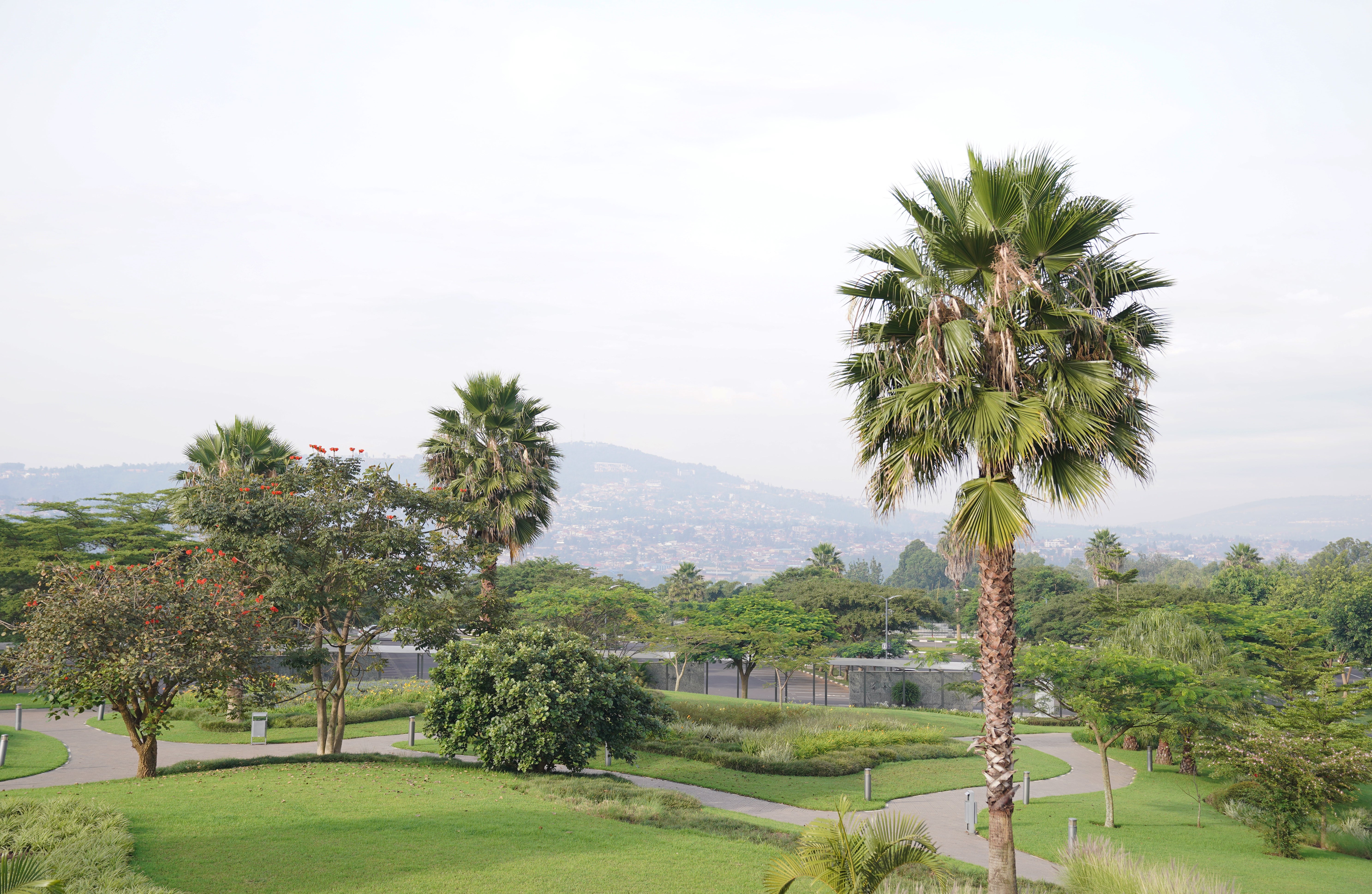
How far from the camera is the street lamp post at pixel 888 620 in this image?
52500mm

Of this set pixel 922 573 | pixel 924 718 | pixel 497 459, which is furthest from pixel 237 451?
pixel 922 573

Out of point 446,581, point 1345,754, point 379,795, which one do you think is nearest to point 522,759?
point 379,795

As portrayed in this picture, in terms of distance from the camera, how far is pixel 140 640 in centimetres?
1381

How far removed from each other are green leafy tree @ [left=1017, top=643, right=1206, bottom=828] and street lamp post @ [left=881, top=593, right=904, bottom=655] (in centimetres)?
3335

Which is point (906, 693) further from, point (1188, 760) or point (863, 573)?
point (863, 573)

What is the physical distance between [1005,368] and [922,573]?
182156 mm

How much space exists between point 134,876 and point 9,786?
983 centimetres

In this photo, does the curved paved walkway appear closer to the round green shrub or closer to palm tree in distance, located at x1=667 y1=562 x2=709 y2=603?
the round green shrub

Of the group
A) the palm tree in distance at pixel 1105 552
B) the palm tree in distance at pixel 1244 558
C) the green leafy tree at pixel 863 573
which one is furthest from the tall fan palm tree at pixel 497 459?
the green leafy tree at pixel 863 573

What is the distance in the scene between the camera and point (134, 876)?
8.43 meters

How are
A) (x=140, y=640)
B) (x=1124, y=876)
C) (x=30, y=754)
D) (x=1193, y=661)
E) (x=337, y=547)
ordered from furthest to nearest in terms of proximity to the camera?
(x=1193, y=661) < (x=30, y=754) < (x=337, y=547) < (x=140, y=640) < (x=1124, y=876)

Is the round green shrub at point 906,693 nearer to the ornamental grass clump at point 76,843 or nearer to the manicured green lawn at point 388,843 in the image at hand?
the manicured green lawn at point 388,843

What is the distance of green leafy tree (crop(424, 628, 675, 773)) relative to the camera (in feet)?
54.5

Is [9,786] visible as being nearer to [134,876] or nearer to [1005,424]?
[134,876]
